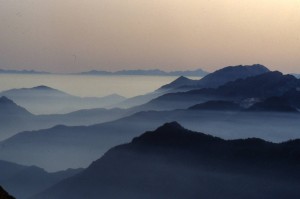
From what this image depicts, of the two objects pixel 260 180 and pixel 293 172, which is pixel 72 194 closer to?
pixel 260 180

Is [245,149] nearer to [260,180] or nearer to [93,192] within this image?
[260,180]

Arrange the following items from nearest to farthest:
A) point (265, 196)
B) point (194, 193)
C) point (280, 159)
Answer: point (265, 196) < point (194, 193) < point (280, 159)

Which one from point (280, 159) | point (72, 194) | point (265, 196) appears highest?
point (280, 159)

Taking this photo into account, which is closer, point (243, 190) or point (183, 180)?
point (243, 190)

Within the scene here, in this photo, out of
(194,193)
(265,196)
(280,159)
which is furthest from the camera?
(280,159)

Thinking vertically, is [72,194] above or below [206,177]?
below

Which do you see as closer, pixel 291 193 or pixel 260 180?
pixel 291 193

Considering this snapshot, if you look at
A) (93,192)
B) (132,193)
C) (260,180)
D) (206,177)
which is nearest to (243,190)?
(260,180)

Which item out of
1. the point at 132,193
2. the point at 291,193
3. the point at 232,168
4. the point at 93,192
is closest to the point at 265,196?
the point at 291,193

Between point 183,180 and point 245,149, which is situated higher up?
point 245,149
